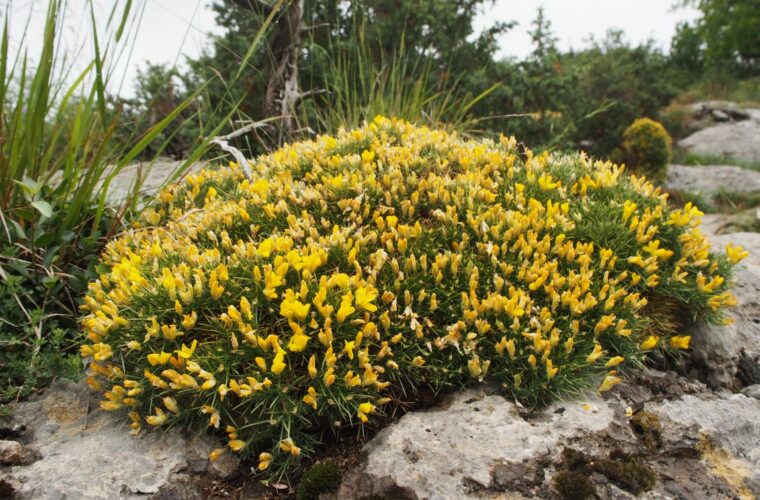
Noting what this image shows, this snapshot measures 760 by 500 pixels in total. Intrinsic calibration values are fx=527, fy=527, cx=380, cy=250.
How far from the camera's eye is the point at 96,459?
7.77 feet

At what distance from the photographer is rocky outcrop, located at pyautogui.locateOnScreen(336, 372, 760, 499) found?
2207 mm

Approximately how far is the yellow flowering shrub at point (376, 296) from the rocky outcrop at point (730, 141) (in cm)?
1647

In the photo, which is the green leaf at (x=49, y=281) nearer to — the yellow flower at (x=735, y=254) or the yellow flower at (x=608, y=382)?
the yellow flower at (x=608, y=382)

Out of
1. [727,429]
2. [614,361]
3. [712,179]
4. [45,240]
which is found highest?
[45,240]

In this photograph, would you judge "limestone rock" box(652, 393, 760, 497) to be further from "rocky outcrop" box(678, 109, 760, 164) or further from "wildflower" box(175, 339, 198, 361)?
"rocky outcrop" box(678, 109, 760, 164)

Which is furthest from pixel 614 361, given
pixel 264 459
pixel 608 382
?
pixel 264 459

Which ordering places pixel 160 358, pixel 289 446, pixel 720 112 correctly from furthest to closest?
pixel 720 112
pixel 160 358
pixel 289 446

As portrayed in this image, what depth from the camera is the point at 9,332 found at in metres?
2.90

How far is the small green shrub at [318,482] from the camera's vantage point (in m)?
2.29

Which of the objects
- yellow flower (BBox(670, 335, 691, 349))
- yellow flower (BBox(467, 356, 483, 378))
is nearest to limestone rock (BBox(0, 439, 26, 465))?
yellow flower (BBox(467, 356, 483, 378))

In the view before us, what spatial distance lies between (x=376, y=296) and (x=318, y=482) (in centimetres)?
94

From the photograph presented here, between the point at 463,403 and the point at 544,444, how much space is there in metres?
0.43

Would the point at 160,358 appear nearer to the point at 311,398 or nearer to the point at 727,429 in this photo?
the point at 311,398

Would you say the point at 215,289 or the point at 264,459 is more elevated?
the point at 215,289
